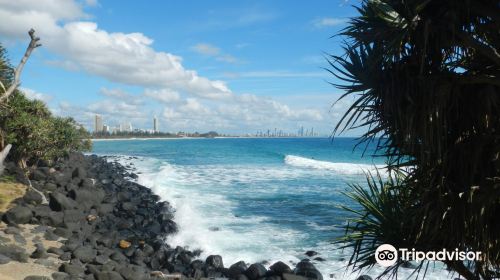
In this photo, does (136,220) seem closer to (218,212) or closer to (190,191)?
(218,212)

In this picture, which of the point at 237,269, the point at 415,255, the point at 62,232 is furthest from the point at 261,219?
the point at 415,255

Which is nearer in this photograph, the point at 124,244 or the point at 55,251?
the point at 55,251

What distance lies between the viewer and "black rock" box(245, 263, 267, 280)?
9616 millimetres

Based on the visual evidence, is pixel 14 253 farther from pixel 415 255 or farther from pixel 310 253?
pixel 415 255

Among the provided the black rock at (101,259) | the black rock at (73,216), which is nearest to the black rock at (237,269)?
the black rock at (101,259)

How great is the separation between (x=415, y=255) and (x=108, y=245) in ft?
28.7

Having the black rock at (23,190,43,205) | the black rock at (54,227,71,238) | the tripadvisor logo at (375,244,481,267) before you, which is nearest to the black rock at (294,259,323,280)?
the tripadvisor logo at (375,244,481,267)

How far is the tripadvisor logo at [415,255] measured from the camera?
429cm

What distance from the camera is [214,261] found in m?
10.6

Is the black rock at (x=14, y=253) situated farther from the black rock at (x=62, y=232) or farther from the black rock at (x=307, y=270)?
the black rock at (x=307, y=270)

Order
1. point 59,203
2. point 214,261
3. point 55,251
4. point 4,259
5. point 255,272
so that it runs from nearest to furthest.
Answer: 1. point 4,259
2. point 55,251
3. point 255,272
4. point 214,261
5. point 59,203

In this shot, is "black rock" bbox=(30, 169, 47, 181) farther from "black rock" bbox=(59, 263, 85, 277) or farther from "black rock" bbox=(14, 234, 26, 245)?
"black rock" bbox=(59, 263, 85, 277)

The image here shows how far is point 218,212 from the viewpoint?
17750 mm

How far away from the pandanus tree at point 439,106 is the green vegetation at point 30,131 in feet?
38.2
